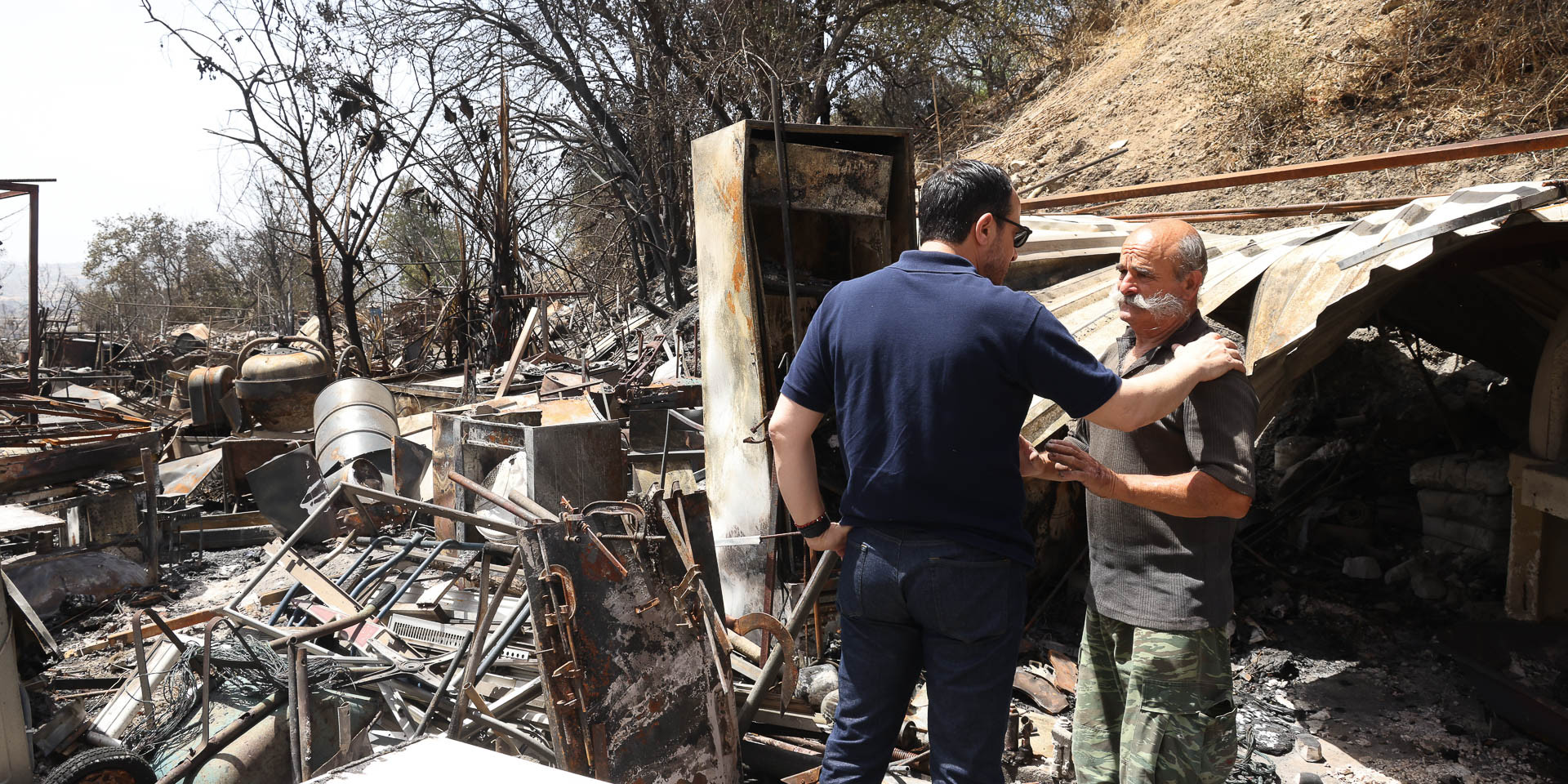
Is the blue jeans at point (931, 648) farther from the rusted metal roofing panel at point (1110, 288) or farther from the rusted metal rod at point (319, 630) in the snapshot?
the rusted metal rod at point (319, 630)

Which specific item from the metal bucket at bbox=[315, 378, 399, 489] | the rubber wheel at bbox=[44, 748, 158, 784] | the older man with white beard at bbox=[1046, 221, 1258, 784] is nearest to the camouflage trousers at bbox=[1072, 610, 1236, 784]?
the older man with white beard at bbox=[1046, 221, 1258, 784]

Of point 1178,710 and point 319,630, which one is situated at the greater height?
point 1178,710

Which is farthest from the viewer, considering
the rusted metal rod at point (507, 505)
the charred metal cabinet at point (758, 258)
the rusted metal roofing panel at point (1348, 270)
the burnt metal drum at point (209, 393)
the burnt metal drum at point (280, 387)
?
the burnt metal drum at point (209, 393)

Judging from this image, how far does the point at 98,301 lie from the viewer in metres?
31.2

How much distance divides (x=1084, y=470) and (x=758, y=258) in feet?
8.81

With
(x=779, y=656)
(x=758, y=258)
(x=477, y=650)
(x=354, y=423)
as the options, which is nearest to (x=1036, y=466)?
(x=779, y=656)

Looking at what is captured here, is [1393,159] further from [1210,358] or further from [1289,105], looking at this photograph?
[1289,105]

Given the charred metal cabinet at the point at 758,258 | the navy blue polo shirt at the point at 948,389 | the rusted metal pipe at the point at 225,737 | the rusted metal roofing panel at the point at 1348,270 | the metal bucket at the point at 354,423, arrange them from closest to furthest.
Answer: the navy blue polo shirt at the point at 948,389 < the rusted metal roofing panel at the point at 1348,270 < the rusted metal pipe at the point at 225,737 < the charred metal cabinet at the point at 758,258 < the metal bucket at the point at 354,423

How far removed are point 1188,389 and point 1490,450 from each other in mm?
4393

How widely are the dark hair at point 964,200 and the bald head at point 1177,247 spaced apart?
0.41 metres

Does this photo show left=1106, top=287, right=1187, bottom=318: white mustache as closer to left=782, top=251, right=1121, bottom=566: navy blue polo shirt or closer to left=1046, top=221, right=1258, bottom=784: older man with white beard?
left=1046, top=221, right=1258, bottom=784: older man with white beard

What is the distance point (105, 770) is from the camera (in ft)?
11.3

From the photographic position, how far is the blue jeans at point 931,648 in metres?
2.13

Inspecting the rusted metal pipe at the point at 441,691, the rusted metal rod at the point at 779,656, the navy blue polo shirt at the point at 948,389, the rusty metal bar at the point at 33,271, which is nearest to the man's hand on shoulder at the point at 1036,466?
the navy blue polo shirt at the point at 948,389
